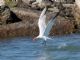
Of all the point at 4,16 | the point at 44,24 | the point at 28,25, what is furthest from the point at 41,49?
the point at 4,16

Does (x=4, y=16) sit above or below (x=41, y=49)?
above

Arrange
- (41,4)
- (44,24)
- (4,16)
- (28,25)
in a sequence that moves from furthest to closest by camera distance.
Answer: (41,4) < (4,16) < (28,25) < (44,24)

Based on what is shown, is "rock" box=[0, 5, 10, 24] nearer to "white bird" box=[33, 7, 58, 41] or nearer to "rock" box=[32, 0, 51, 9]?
"rock" box=[32, 0, 51, 9]

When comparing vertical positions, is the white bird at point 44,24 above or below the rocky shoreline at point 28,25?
above

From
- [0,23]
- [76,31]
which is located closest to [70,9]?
[76,31]

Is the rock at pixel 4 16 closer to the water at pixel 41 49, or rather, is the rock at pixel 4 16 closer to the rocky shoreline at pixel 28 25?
the rocky shoreline at pixel 28 25

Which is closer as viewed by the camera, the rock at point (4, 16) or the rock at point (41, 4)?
the rock at point (4, 16)

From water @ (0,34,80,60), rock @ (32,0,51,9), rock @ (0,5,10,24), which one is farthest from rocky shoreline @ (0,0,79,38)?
rock @ (32,0,51,9)

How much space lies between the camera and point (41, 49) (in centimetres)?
1816

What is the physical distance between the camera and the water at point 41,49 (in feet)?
53.3

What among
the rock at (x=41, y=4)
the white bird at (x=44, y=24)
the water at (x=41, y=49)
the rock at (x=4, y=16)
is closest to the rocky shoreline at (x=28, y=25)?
the rock at (x=4, y=16)

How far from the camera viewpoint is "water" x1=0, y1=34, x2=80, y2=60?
53.3 ft

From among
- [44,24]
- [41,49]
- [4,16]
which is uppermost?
[44,24]

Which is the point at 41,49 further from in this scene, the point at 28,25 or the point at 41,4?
the point at 41,4
